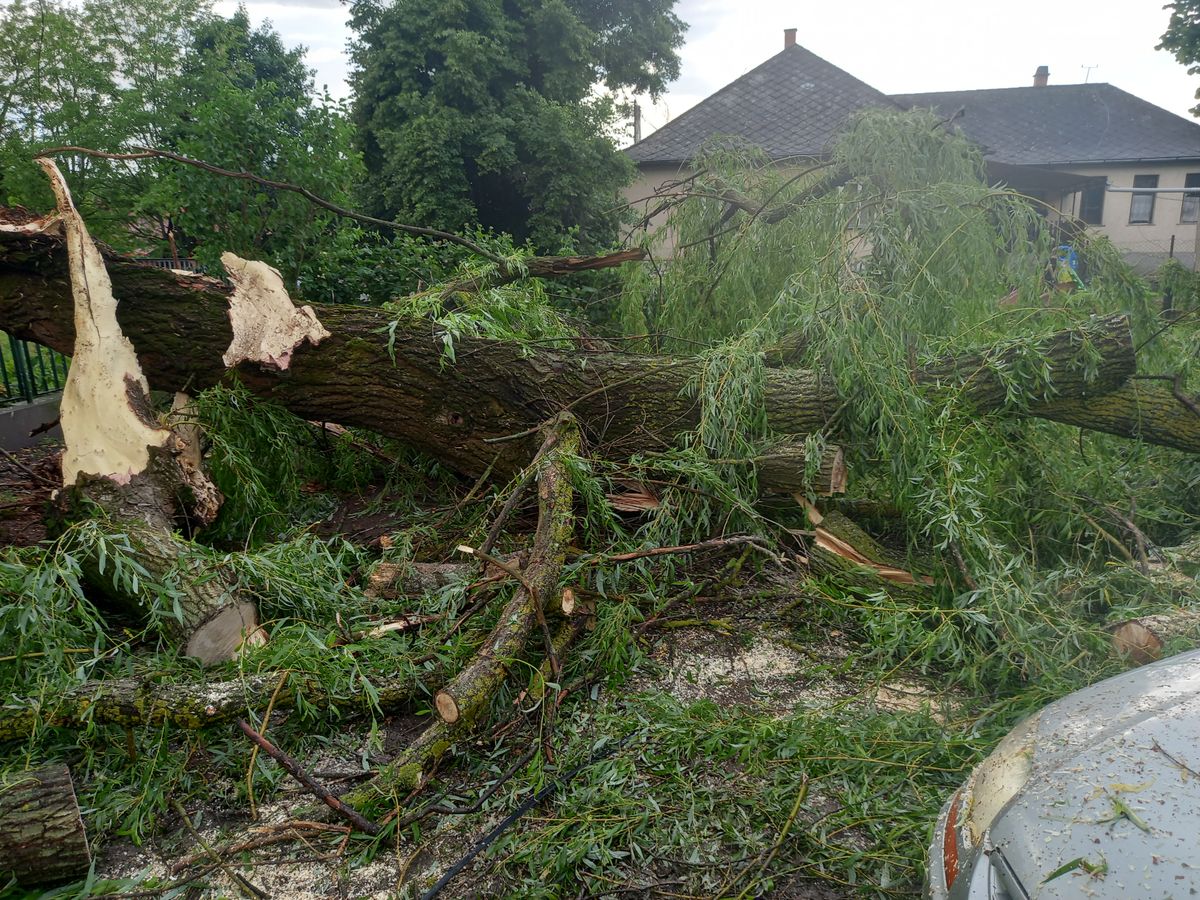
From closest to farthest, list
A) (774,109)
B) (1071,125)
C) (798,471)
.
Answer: (798,471), (774,109), (1071,125)

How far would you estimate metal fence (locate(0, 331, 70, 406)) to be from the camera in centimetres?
583

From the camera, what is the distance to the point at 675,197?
18.6 ft

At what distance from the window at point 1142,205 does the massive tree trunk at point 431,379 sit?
78.3 ft

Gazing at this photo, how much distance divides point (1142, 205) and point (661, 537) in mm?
26870

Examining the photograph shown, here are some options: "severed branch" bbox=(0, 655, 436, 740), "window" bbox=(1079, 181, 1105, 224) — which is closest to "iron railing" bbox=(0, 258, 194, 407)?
"severed branch" bbox=(0, 655, 436, 740)

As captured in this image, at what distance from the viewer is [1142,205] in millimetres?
23891

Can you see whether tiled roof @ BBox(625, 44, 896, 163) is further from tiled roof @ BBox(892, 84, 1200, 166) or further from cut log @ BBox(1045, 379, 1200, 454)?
cut log @ BBox(1045, 379, 1200, 454)

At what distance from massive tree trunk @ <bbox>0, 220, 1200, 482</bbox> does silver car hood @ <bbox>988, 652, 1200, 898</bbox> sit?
7.89ft

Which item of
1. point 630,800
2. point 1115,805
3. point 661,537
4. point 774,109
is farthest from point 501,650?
point 774,109

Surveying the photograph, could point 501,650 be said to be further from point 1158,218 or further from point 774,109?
point 1158,218

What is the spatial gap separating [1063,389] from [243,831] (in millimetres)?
3842

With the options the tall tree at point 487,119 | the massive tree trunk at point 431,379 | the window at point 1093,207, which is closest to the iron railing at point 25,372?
the massive tree trunk at point 431,379

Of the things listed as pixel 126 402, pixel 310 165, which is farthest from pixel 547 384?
pixel 310 165

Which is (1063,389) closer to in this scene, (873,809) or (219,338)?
(873,809)
